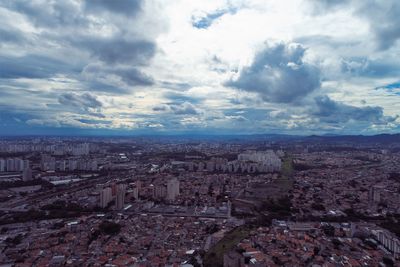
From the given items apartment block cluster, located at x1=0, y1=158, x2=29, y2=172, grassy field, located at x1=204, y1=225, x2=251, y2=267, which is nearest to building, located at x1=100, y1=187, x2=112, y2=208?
grassy field, located at x1=204, y1=225, x2=251, y2=267

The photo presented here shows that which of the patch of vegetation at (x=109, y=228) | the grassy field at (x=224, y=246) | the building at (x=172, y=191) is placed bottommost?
the grassy field at (x=224, y=246)

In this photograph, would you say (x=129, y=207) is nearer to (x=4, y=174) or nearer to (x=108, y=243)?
(x=108, y=243)

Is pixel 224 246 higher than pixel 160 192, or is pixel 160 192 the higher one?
pixel 160 192

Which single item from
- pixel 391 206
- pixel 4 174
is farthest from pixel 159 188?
pixel 4 174

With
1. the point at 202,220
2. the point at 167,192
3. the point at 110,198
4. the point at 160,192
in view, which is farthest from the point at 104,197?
the point at 202,220

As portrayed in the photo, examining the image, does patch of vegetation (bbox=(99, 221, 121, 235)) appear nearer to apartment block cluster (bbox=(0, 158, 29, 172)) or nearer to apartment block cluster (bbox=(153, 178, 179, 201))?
apartment block cluster (bbox=(153, 178, 179, 201))

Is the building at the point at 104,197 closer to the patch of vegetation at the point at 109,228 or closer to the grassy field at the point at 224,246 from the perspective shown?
the patch of vegetation at the point at 109,228

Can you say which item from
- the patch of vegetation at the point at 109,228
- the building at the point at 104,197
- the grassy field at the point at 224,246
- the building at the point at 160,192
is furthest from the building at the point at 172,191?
the grassy field at the point at 224,246

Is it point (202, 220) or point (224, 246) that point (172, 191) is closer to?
point (202, 220)
